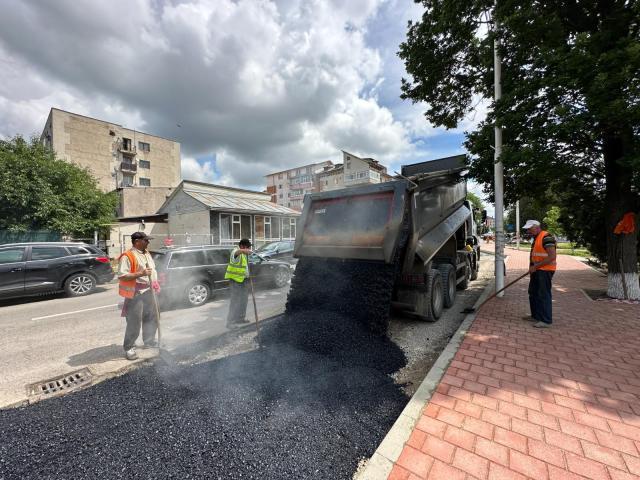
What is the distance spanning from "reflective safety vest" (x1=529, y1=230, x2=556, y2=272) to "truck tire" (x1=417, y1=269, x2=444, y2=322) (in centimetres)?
167

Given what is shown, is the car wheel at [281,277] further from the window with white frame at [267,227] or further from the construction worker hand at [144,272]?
the window with white frame at [267,227]

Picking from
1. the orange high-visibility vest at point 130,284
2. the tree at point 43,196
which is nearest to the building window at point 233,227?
the tree at point 43,196

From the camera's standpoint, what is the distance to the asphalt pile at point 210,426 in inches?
75.3

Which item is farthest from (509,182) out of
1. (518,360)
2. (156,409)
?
(156,409)

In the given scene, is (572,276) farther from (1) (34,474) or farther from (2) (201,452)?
(1) (34,474)

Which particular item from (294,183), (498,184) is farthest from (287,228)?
(294,183)

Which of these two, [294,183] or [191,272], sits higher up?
[294,183]

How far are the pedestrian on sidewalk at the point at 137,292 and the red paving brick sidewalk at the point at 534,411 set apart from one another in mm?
3891

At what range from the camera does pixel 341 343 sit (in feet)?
12.3

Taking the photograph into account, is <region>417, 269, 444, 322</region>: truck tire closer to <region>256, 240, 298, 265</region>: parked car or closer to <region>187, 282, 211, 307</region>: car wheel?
<region>187, 282, 211, 307</region>: car wheel

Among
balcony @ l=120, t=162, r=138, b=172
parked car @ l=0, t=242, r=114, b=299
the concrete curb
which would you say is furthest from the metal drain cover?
balcony @ l=120, t=162, r=138, b=172

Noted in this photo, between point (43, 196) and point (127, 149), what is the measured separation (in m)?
24.8

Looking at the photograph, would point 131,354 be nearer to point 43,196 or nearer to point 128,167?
point 43,196

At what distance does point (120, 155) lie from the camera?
32969 millimetres
